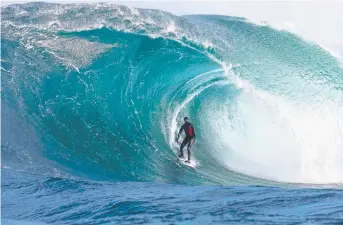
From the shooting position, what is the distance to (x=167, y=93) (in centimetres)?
1429

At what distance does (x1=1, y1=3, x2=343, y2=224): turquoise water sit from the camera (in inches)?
431

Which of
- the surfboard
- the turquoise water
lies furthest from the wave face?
the surfboard

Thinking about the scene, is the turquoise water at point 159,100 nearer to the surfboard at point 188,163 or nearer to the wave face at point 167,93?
the wave face at point 167,93

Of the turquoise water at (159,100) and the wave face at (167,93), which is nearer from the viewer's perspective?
the turquoise water at (159,100)

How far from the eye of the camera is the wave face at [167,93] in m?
11.9

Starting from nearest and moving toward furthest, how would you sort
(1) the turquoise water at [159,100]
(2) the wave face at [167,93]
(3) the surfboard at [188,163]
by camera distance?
(1) the turquoise water at [159,100] < (3) the surfboard at [188,163] < (2) the wave face at [167,93]

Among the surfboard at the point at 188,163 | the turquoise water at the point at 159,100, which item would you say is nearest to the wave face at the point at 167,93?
the turquoise water at the point at 159,100

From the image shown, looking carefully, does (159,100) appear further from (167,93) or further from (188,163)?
(188,163)

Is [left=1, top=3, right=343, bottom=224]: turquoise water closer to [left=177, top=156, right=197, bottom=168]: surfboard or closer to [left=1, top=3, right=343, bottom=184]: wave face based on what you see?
→ [left=1, top=3, right=343, bottom=184]: wave face

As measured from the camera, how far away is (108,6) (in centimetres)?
1453

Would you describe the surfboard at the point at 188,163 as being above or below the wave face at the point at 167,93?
below

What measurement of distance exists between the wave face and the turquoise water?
3 cm

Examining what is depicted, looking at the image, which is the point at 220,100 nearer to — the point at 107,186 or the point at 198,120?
the point at 198,120

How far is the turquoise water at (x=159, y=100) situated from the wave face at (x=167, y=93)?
3 cm
